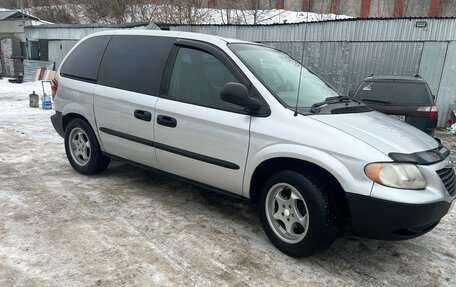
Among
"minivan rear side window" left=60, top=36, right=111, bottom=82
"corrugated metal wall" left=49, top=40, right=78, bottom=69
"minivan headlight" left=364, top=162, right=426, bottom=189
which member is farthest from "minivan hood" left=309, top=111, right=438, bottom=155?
"corrugated metal wall" left=49, top=40, right=78, bottom=69

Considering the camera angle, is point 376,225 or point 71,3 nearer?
point 376,225

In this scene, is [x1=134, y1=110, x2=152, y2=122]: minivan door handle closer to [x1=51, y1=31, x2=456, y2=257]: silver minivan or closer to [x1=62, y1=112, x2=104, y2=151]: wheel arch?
[x1=51, y1=31, x2=456, y2=257]: silver minivan

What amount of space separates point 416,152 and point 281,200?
110 cm

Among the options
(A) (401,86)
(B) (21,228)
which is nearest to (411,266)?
(B) (21,228)

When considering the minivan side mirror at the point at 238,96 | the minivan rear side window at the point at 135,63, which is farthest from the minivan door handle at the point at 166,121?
the minivan side mirror at the point at 238,96

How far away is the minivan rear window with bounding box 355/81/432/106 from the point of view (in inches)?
235

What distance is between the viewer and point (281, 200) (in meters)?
3.11

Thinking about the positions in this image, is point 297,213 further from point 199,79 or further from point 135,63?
point 135,63

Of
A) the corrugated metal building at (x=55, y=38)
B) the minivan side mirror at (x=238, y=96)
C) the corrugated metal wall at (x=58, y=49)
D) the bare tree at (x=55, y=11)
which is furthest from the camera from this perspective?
the bare tree at (x=55, y=11)

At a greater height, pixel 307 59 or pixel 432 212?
pixel 307 59

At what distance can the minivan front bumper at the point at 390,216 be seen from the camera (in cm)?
257

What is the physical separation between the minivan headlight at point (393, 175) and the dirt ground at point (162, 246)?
2.66 feet

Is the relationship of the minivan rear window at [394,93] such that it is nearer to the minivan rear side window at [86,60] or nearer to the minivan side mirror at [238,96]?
the minivan side mirror at [238,96]

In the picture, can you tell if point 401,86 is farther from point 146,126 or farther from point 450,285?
point 146,126
